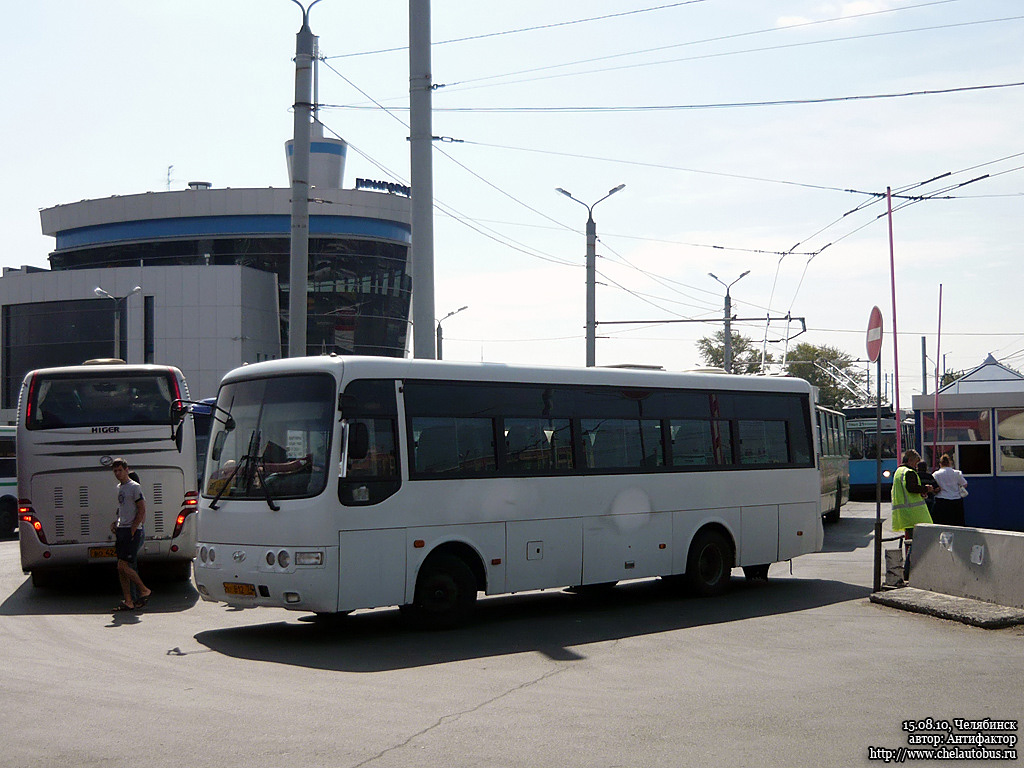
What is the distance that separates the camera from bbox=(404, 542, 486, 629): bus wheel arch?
1156 centimetres

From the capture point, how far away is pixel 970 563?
1262 centimetres

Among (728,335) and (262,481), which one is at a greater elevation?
(728,335)

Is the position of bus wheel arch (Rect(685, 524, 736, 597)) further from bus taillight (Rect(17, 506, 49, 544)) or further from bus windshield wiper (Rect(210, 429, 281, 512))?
bus taillight (Rect(17, 506, 49, 544))

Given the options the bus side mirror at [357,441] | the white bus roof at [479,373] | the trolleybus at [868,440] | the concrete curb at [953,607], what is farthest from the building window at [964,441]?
the bus side mirror at [357,441]

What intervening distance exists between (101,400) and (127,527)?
8.39 feet

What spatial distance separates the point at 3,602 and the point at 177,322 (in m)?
47.9

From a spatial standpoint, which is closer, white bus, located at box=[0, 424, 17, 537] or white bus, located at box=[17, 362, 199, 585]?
white bus, located at box=[17, 362, 199, 585]

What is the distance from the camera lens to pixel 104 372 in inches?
620

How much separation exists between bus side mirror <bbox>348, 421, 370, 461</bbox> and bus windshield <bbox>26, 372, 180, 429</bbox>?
573cm

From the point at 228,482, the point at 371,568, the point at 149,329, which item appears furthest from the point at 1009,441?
the point at 149,329

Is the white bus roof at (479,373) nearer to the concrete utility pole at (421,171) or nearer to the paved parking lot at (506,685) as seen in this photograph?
the paved parking lot at (506,685)

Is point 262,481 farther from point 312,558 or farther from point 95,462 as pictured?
point 95,462

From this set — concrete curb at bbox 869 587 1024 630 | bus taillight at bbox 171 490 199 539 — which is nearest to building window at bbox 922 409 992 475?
concrete curb at bbox 869 587 1024 630

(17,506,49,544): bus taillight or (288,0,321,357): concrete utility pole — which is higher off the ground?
(288,0,321,357): concrete utility pole
